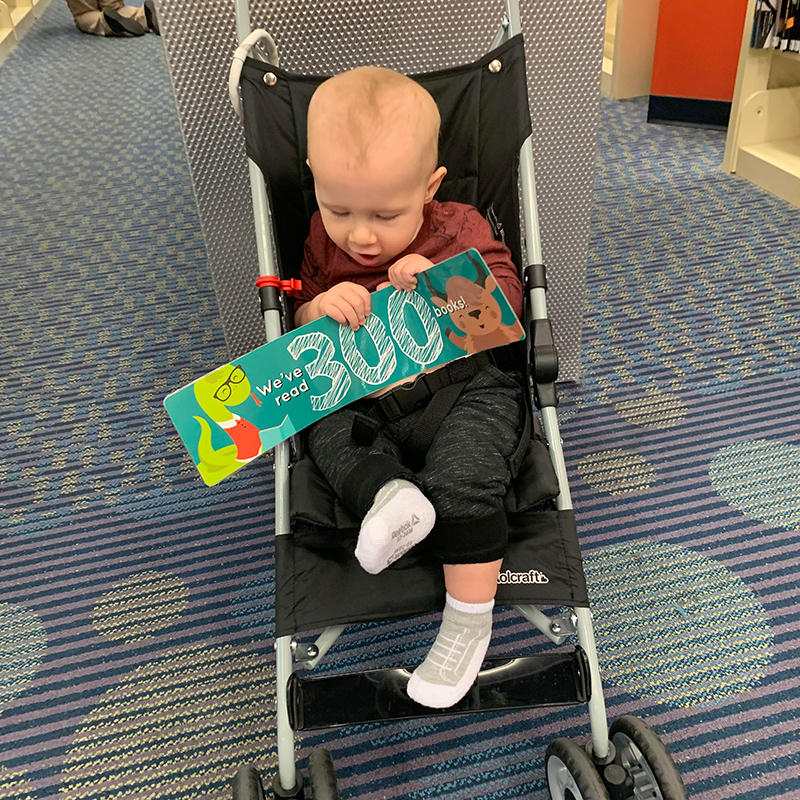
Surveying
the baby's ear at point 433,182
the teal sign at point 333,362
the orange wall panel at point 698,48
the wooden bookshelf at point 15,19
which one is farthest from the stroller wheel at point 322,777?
the wooden bookshelf at point 15,19

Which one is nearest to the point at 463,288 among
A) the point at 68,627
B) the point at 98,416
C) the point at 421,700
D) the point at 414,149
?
the point at 414,149

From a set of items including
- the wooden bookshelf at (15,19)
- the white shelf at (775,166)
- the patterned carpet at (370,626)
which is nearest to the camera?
the patterned carpet at (370,626)

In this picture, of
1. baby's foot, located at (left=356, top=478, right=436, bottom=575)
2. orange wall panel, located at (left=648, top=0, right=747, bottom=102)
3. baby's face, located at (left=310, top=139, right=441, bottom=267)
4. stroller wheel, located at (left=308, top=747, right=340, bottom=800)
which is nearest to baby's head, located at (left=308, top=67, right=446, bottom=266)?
baby's face, located at (left=310, top=139, right=441, bottom=267)

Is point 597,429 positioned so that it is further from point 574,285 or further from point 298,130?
point 298,130

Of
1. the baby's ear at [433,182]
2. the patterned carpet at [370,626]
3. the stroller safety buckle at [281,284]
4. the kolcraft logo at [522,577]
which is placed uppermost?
the baby's ear at [433,182]

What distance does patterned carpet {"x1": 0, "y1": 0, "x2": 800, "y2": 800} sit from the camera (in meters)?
1.05

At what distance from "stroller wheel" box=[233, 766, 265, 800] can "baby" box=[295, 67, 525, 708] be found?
0.24m

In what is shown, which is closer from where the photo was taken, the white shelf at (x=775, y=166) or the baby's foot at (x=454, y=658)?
the baby's foot at (x=454, y=658)

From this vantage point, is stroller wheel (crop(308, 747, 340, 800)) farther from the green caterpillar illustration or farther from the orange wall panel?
the orange wall panel

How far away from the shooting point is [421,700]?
843mm

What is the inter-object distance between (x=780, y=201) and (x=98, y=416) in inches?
86.0

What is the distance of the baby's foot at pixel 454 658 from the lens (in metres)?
0.85

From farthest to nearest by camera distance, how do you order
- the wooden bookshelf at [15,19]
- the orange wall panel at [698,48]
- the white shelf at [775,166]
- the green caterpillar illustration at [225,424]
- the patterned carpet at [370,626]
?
the wooden bookshelf at [15,19] → the orange wall panel at [698,48] → the white shelf at [775,166] → the patterned carpet at [370,626] → the green caterpillar illustration at [225,424]

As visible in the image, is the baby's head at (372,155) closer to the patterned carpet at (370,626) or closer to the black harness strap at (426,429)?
the black harness strap at (426,429)
